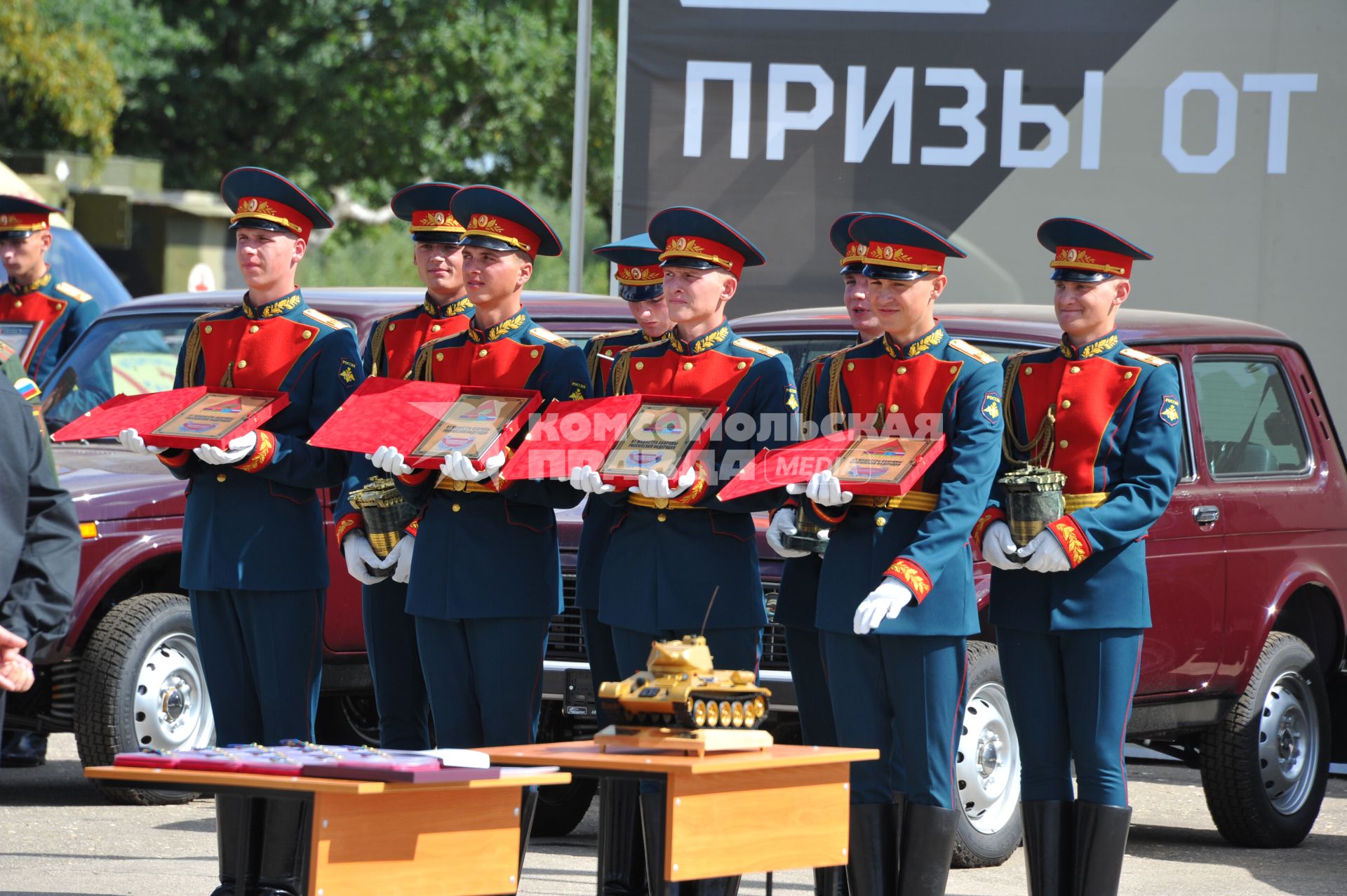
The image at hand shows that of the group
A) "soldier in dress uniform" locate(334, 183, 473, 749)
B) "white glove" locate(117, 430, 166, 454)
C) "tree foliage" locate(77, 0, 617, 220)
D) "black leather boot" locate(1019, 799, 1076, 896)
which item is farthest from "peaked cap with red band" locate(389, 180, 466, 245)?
"tree foliage" locate(77, 0, 617, 220)

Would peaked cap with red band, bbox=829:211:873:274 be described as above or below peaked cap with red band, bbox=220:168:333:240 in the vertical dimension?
below

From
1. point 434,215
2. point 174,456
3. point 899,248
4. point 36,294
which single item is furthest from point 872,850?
point 36,294

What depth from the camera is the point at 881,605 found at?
17.1 feet

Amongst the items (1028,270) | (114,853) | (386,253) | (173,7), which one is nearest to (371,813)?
(114,853)

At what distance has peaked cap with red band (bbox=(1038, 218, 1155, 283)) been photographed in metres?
5.89

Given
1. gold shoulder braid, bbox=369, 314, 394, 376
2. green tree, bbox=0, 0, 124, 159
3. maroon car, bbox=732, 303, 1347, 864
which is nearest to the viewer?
gold shoulder braid, bbox=369, 314, 394, 376

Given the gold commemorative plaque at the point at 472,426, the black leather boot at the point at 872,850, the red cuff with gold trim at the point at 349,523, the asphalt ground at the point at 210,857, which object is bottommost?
the asphalt ground at the point at 210,857

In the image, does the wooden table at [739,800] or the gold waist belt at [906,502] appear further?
the gold waist belt at [906,502]

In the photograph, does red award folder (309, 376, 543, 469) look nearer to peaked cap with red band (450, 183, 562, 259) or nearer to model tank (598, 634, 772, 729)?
peaked cap with red band (450, 183, 562, 259)

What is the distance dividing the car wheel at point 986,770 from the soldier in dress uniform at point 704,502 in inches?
58.2

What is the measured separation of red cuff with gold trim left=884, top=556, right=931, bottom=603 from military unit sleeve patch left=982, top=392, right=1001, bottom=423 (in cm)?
48

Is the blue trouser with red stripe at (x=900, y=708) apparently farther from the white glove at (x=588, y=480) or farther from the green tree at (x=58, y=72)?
the green tree at (x=58, y=72)

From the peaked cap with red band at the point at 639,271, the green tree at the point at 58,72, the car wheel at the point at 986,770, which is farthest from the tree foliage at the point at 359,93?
the car wheel at the point at 986,770

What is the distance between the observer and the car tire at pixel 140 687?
7898 mm
